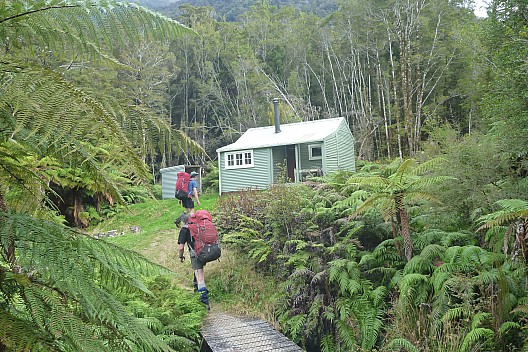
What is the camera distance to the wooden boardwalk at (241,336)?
16.7 ft

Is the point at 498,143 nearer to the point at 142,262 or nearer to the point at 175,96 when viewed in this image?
the point at 142,262

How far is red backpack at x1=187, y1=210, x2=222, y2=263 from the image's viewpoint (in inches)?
252

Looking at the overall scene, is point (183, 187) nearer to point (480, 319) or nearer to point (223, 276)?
point (223, 276)

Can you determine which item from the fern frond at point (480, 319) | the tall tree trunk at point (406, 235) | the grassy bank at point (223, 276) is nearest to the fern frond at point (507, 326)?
the fern frond at point (480, 319)

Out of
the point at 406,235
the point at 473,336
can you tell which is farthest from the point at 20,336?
the point at 406,235

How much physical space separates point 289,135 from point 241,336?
14.5 meters

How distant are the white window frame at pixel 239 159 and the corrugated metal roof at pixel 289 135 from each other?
27 centimetres

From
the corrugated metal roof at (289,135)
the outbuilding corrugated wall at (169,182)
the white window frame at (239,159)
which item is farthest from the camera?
the outbuilding corrugated wall at (169,182)

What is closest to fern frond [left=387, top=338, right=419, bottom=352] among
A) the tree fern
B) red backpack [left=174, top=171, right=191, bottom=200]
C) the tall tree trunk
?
the tall tree trunk

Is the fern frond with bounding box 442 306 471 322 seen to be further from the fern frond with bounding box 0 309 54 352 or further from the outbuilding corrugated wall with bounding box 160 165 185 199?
the outbuilding corrugated wall with bounding box 160 165 185 199

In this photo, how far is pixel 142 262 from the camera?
5.22ft

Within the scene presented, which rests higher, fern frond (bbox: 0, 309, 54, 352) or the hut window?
the hut window

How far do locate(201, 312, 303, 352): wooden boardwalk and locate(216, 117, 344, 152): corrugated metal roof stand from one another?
1237cm

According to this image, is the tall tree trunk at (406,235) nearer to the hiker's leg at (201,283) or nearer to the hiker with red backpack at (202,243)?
the hiker with red backpack at (202,243)
